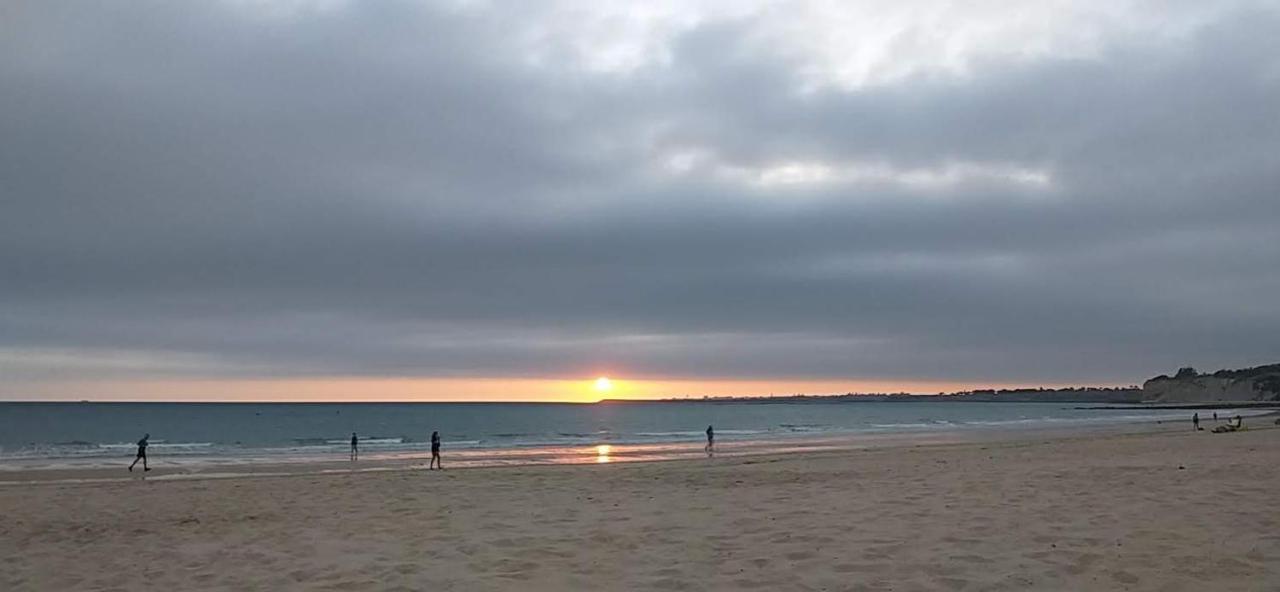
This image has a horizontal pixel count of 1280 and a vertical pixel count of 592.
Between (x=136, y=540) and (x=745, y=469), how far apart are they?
14.7m

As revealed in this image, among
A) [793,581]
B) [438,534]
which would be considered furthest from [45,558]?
[793,581]

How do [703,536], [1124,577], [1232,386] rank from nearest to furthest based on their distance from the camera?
[1124,577]
[703,536]
[1232,386]

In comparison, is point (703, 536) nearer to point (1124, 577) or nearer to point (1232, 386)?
point (1124, 577)

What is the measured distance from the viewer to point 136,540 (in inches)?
494

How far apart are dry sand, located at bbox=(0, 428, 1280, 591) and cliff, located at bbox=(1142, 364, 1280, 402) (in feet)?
566

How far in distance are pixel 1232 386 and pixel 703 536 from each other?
8038 inches

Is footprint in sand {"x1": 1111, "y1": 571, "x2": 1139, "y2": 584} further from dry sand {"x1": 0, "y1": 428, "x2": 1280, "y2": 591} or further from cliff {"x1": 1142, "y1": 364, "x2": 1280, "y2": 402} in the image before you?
cliff {"x1": 1142, "y1": 364, "x2": 1280, "y2": 402}

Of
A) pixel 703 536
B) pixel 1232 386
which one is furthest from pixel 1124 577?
pixel 1232 386

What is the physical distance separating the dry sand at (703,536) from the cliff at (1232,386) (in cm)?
17266

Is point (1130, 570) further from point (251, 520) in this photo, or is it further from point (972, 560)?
point (251, 520)

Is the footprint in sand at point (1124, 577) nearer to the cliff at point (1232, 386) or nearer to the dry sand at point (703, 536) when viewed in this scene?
the dry sand at point (703, 536)

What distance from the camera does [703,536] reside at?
11.0m

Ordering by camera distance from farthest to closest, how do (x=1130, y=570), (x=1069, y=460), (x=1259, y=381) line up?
(x=1259, y=381) < (x=1069, y=460) < (x=1130, y=570)

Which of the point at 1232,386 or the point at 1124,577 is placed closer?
the point at 1124,577
